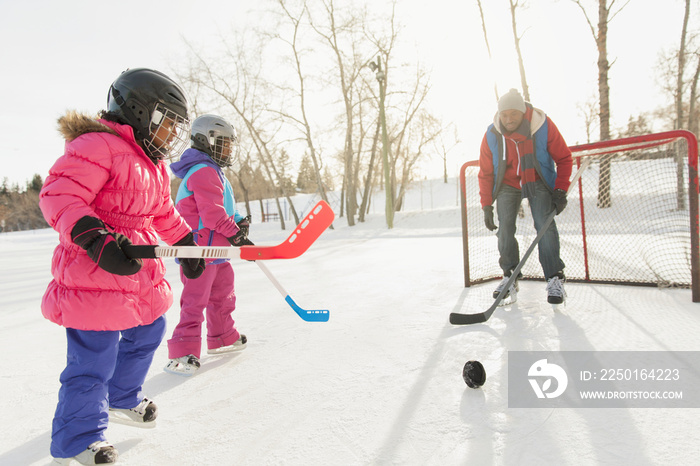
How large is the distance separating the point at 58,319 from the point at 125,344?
33 centimetres

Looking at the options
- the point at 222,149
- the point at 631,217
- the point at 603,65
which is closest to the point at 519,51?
the point at 603,65

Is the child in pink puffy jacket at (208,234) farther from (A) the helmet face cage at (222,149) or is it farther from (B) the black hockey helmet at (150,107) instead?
(B) the black hockey helmet at (150,107)

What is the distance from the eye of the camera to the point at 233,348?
2562 mm

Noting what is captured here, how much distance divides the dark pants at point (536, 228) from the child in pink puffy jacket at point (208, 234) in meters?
2.15

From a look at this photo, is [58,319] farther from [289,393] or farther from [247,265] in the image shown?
[247,265]

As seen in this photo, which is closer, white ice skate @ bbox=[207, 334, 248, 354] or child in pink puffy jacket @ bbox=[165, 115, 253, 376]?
child in pink puffy jacket @ bbox=[165, 115, 253, 376]

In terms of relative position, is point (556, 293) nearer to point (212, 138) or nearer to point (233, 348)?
point (233, 348)

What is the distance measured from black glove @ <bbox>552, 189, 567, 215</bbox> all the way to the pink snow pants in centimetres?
256

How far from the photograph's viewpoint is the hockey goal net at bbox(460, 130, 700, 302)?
329cm

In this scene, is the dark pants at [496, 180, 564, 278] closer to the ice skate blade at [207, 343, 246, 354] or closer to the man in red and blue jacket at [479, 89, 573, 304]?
the man in red and blue jacket at [479, 89, 573, 304]

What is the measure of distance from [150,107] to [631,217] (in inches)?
279

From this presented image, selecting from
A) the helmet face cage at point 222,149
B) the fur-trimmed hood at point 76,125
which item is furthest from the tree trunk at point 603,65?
the fur-trimmed hood at point 76,125

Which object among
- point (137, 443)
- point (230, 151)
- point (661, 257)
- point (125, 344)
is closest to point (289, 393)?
point (137, 443)

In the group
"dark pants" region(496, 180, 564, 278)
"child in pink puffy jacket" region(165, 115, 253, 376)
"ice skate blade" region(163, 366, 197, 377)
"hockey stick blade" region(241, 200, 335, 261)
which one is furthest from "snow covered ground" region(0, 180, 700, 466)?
"hockey stick blade" region(241, 200, 335, 261)
